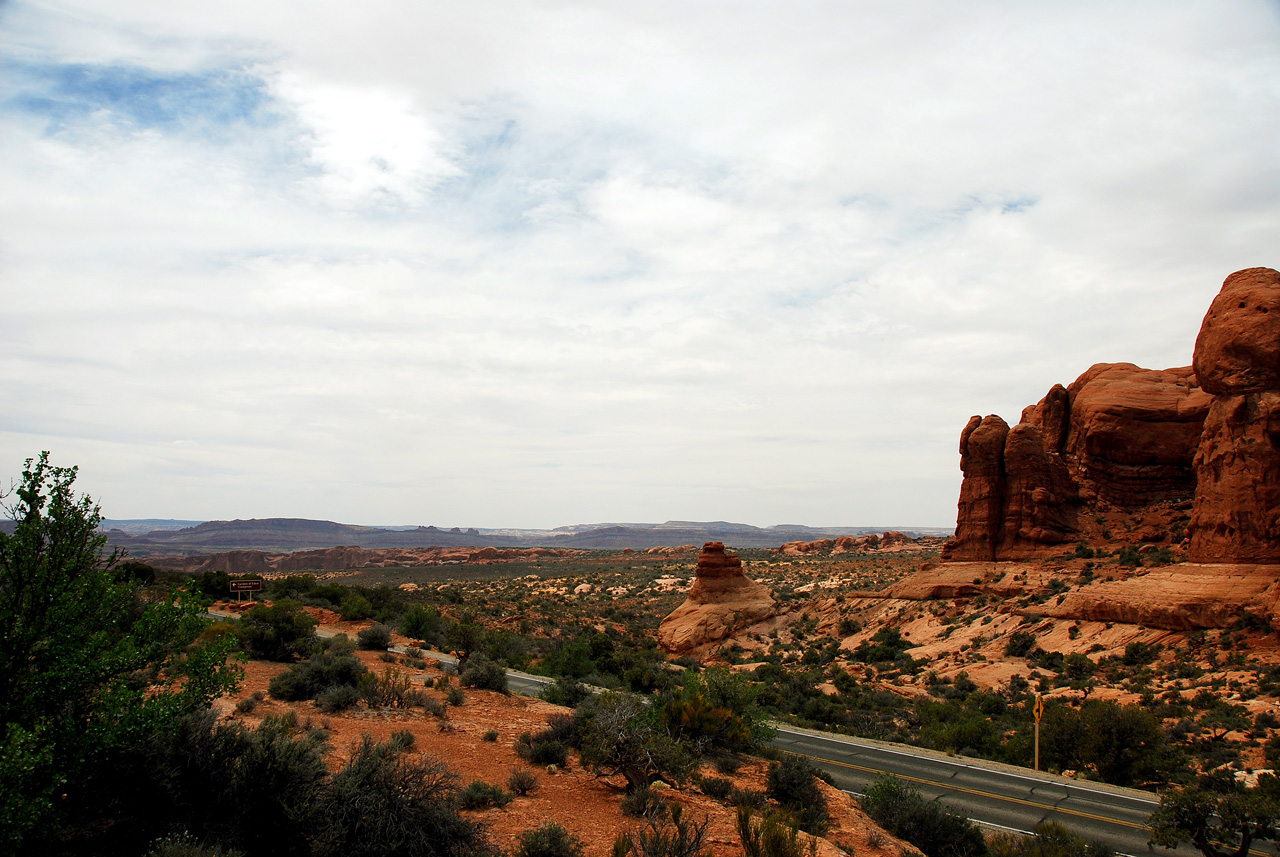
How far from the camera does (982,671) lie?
1080 inches

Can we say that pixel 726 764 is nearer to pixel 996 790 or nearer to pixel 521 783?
pixel 521 783

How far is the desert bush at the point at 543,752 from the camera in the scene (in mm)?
11711

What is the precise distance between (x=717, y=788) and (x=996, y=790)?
7.88 metres

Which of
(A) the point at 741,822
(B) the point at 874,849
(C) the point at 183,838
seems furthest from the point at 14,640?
(B) the point at 874,849

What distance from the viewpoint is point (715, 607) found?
38281 mm

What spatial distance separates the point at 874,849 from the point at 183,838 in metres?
9.25

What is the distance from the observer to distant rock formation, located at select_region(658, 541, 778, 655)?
36438 millimetres

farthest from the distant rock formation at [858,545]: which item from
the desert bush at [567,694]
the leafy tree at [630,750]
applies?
the leafy tree at [630,750]

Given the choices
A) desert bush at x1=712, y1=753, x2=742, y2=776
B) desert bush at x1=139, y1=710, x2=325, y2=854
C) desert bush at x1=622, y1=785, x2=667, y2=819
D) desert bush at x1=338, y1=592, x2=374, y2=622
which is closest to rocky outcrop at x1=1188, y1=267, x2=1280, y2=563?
desert bush at x1=712, y1=753, x2=742, y2=776

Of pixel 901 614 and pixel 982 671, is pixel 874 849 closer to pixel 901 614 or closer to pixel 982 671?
pixel 982 671

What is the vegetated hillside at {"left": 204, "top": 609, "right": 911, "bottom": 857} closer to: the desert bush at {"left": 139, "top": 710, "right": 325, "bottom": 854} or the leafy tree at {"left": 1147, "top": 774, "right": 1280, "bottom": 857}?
the desert bush at {"left": 139, "top": 710, "right": 325, "bottom": 854}

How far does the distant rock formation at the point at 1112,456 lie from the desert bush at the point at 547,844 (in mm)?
29278

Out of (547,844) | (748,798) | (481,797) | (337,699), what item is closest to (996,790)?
(748,798)

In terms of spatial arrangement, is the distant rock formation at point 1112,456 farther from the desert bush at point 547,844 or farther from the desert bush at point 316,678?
the desert bush at point 316,678
